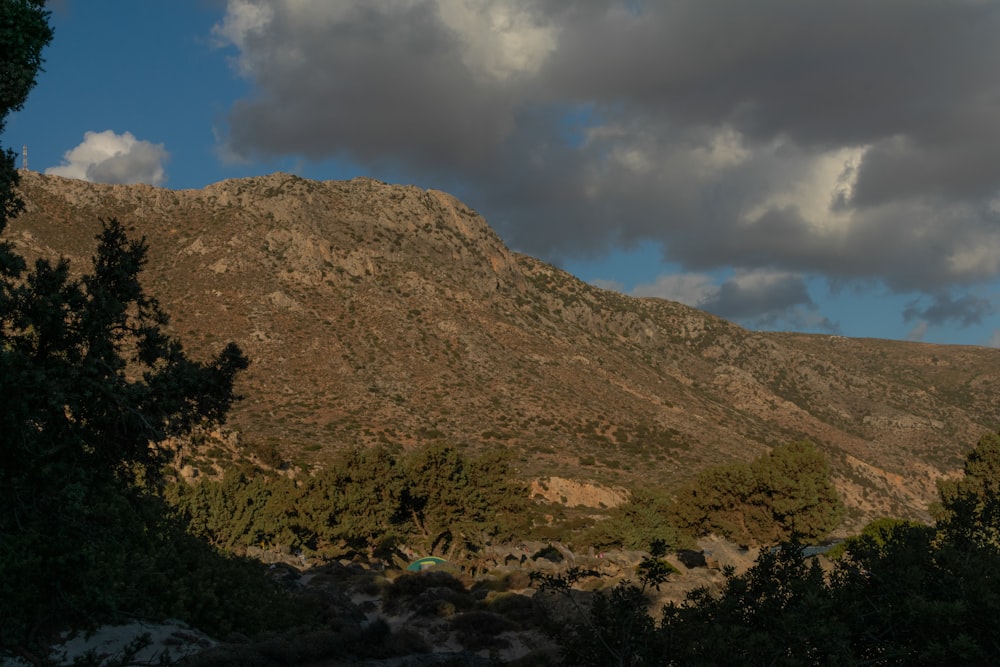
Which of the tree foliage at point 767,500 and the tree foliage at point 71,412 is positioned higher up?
the tree foliage at point 767,500

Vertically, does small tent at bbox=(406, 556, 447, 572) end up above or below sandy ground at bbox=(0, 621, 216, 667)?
above

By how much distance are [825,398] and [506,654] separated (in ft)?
373

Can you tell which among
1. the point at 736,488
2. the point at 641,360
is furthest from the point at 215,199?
the point at 736,488

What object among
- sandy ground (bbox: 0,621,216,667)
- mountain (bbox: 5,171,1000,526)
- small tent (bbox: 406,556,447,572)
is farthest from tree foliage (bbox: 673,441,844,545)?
sandy ground (bbox: 0,621,216,667)

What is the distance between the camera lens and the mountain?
76125 millimetres

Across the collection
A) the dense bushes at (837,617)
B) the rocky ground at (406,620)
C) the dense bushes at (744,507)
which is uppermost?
the dense bushes at (744,507)

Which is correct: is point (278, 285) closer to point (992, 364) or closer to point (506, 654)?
point (506, 654)

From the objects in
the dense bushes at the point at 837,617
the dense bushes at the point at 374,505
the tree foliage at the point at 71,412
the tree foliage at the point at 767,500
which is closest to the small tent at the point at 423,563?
the dense bushes at the point at 374,505

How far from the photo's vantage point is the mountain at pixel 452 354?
2997 inches

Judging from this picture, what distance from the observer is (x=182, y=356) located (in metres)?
11.7

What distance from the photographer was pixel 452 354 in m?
87.9

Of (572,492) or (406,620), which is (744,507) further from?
(406,620)

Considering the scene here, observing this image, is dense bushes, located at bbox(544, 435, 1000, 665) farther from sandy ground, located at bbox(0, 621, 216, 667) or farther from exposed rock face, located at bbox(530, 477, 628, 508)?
exposed rock face, located at bbox(530, 477, 628, 508)

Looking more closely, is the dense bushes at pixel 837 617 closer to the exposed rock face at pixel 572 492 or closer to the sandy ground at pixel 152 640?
the sandy ground at pixel 152 640
